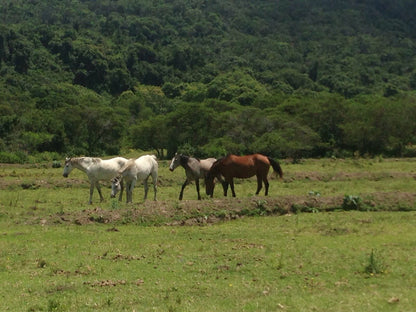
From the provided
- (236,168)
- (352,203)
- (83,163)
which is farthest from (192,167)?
(352,203)

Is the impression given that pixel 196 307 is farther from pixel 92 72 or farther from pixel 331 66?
pixel 331 66

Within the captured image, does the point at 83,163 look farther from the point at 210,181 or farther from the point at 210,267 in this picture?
the point at 210,267

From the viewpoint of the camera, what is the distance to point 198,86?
113 m

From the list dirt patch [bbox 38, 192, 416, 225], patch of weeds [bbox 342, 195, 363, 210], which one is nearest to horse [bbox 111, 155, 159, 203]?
dirt patch [bbox 38, 192, 416, 225]

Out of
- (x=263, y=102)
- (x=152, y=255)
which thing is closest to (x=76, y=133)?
(x=263, y=102)

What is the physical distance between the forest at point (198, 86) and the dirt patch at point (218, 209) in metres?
26.2

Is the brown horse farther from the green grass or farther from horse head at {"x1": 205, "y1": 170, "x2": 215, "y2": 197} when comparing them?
the green grass

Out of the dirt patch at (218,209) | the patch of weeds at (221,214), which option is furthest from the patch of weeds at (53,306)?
the patch of weeds at (221,214)

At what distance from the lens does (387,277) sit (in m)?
10.4

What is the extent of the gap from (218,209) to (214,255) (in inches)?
205

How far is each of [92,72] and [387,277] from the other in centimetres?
12112

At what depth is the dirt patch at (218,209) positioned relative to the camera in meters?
16.9

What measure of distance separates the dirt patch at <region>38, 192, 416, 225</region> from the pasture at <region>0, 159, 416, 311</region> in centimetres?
4

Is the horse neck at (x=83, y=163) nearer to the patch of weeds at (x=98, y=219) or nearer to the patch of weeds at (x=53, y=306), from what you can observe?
the patch of weeds at (x=98, y=219)
